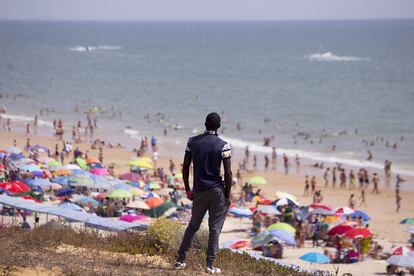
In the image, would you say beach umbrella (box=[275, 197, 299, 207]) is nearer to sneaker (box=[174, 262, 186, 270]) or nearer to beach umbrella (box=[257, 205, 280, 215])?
beach umbrella (box=[257, 205, 280, 215])

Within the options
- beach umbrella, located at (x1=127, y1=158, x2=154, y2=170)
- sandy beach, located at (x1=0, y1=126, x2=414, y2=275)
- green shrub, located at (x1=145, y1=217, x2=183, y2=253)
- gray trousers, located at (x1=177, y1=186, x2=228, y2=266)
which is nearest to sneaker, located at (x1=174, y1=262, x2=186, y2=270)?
gray trousers, located at (x1=177, y1=186, x2=228, y2=266)

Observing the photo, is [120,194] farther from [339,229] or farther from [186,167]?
[186,167]

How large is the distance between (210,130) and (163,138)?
114 ft

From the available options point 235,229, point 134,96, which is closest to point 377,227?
point 235,229

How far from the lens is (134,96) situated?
62656 mm

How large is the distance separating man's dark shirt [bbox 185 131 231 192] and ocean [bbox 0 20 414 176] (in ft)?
92.2

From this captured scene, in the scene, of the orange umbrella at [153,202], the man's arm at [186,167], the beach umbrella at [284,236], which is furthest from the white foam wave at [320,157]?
the man's arm at [186,167]

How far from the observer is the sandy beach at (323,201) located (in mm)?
17359

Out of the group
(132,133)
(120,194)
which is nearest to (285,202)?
(120,194)

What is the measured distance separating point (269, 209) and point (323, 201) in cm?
650

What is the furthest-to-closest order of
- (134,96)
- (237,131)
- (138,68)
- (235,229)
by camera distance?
(138,68)
(134,96)
(237,131)
(235,229)

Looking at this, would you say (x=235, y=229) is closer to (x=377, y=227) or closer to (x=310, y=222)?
(x=310, y=222)

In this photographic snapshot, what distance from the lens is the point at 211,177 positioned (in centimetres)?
740

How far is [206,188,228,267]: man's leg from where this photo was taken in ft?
24.4
